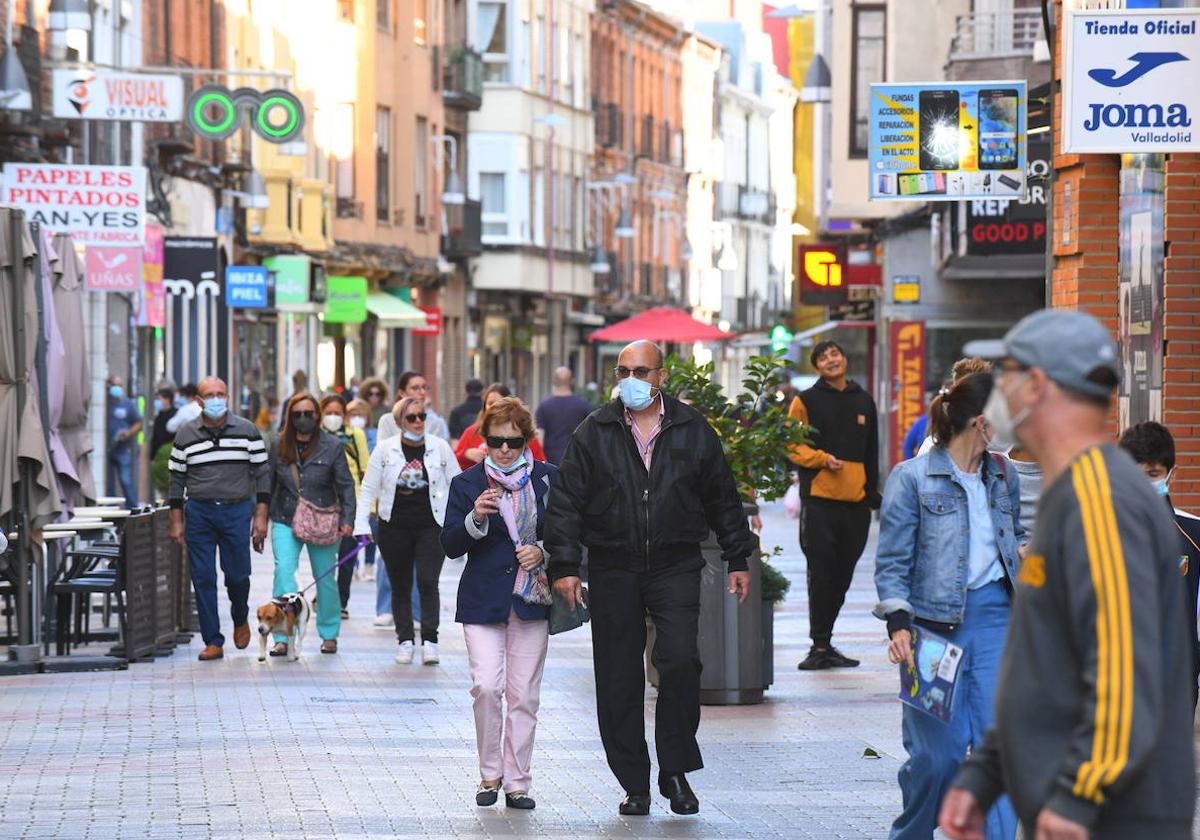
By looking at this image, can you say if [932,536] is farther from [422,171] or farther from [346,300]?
[422,171]

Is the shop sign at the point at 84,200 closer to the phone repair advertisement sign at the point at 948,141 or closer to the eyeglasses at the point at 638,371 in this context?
the phone repair advertisement sign at the point at 948,141

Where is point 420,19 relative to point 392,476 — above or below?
above

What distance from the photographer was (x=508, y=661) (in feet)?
35.7

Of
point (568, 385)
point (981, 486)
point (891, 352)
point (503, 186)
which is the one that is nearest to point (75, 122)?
point (568, 385)

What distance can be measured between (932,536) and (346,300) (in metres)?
40.2

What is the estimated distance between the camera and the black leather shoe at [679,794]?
10.2 metres

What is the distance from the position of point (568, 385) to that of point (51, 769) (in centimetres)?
1660

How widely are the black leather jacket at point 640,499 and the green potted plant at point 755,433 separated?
3.80m

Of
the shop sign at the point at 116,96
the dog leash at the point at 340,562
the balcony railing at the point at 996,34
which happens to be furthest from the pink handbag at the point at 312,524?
the balcony railing at the point at 996,34

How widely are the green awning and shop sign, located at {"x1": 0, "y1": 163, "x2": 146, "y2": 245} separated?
28034 millimetres

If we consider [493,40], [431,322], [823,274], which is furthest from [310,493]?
[493,40]

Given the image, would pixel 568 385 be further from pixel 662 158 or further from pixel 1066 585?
pixel 662 158

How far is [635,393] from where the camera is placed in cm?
1027

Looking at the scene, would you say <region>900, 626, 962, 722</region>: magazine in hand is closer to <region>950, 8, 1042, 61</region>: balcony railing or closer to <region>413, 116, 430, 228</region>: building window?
<region>950, 8, 1042, 61</region>: balcony railing
